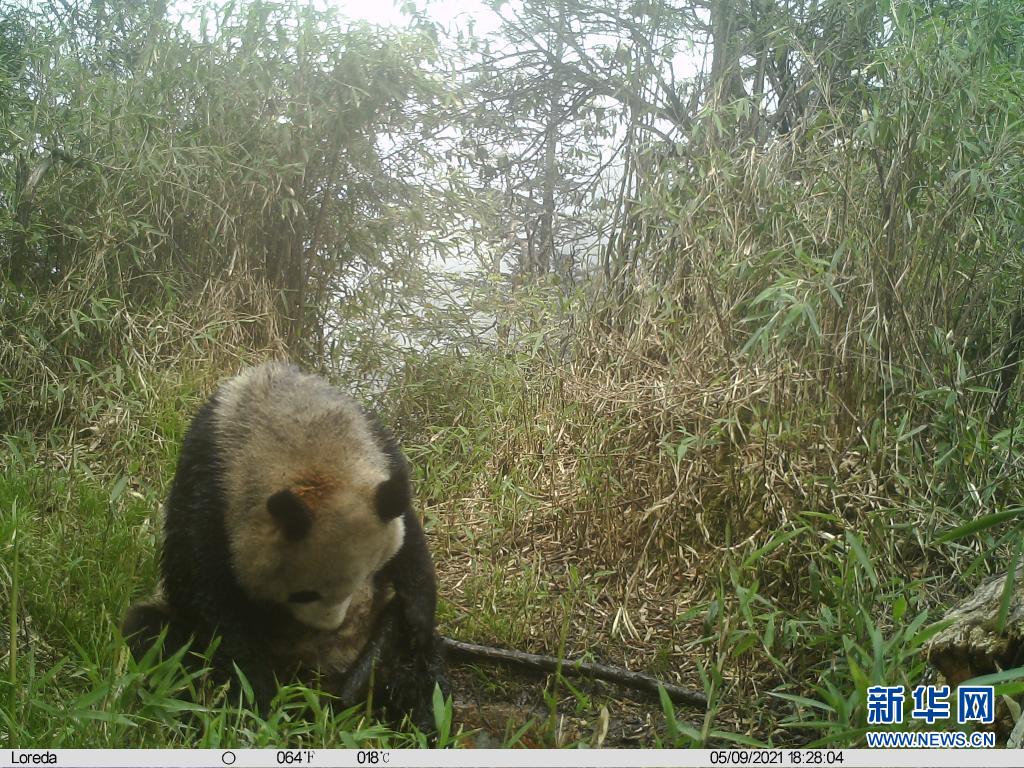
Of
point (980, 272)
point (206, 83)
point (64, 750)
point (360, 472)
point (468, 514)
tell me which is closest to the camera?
point (64, 750)

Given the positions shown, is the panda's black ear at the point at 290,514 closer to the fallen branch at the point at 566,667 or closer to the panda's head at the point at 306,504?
the panda's head at the point at 306,504

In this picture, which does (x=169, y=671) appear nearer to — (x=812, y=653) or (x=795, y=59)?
(x=812, y=653)

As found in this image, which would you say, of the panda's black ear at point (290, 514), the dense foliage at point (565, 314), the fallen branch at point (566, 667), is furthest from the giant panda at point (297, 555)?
the dense foliage at point (565, 314)

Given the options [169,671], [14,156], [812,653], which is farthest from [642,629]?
[14,156]

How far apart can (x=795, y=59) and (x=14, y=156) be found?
15.2 ft

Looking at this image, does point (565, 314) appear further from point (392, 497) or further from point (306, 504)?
point (306, 504)

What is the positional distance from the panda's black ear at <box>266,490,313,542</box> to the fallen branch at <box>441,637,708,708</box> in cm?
88

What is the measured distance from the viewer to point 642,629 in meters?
3.29

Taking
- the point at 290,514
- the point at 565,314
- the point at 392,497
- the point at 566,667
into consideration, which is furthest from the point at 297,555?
the point at 565,314

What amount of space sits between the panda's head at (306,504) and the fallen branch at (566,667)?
22.9 inches

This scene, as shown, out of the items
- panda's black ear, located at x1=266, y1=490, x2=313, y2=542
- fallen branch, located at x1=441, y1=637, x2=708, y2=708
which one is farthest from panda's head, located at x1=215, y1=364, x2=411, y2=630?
fallen branch, located at x1=441, y1=637, x2=708, y2=708

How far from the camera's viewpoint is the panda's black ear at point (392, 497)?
2.71 m

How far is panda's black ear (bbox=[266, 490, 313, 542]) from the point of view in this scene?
2.55 meters

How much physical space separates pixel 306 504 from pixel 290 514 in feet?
0.24
